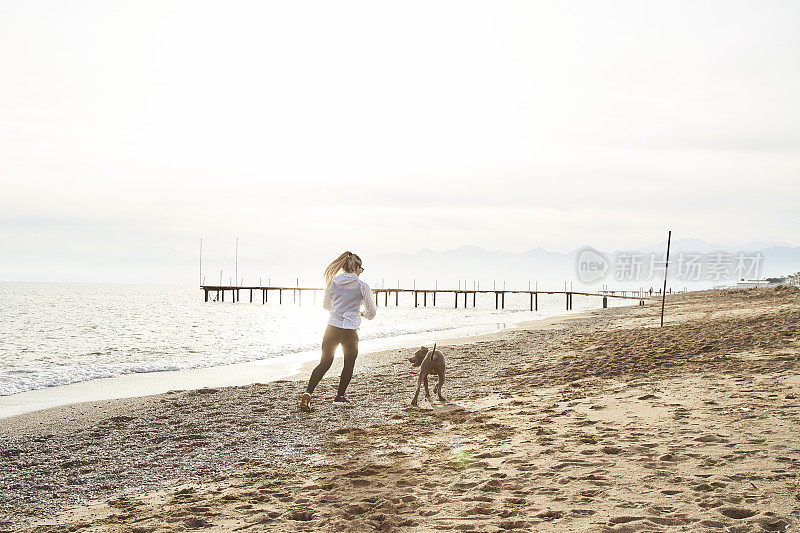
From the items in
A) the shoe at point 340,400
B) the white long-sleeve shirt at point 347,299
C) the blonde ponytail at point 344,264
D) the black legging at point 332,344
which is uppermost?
the blonde ponytail at point 344,264

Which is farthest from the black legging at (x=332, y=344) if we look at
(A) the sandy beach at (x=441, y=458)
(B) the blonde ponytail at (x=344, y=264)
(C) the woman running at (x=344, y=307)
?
(B) the blonde ponytail at (x=344, y=264)

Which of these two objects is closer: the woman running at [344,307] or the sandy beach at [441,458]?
the sandy beach at [441,458]

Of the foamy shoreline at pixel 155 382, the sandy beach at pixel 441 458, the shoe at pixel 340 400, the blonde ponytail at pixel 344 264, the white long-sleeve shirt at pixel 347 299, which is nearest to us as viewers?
the sandy beach at pixel 441 458

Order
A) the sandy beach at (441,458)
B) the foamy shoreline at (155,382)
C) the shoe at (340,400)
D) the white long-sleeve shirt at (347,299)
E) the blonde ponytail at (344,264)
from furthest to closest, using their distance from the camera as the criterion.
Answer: the foamy shoreline at (155,382)
the shoe at (340,400)
the blonde ponytail at (344,264)
the white long-sleeve shirt at (347,299)
the sandy beach at (441,458)

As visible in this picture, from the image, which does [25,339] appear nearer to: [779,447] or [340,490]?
[340,490]

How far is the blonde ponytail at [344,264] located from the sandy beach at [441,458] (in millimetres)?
1833

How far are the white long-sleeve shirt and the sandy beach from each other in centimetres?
121

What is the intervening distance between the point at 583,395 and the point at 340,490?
4244 millimetres

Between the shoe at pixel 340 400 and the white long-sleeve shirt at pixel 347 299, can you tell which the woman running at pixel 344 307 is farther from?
the shoe at pixel 340 400

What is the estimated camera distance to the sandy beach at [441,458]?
3.55m

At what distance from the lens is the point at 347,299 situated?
734 centimetres

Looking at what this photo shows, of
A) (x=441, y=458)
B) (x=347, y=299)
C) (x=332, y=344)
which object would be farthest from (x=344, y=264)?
(x=441, y=458)

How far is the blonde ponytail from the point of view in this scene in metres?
7.40

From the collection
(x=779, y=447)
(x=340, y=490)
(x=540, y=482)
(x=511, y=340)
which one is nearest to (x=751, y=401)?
(x=779, y=447)
